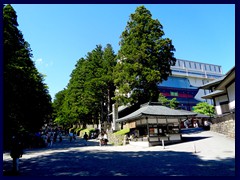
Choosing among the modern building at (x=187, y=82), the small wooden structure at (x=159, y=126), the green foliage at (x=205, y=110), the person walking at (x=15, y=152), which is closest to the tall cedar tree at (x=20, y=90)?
the person walking at (x=15, y=152)

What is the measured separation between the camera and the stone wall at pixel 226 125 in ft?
57.9

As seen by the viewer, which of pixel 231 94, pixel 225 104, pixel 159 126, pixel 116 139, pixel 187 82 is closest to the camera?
pixel 159 126

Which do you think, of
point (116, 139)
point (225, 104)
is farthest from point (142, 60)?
point (225, 104)

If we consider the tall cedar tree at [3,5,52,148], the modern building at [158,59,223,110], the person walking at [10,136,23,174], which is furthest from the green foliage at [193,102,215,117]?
the person walking at [10,136,23,174]

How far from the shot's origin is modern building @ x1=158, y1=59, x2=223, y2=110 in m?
Result: 65.4

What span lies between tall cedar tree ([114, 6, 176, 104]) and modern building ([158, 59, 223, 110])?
3346 cm

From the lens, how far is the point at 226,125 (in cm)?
1931

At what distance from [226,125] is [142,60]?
42.1ft

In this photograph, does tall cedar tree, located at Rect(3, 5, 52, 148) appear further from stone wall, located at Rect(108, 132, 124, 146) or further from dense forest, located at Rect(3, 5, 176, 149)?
stone wall, located at Rect(108, 132, 124, 146)

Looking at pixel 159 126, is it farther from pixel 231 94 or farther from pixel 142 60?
pixel 142 60
